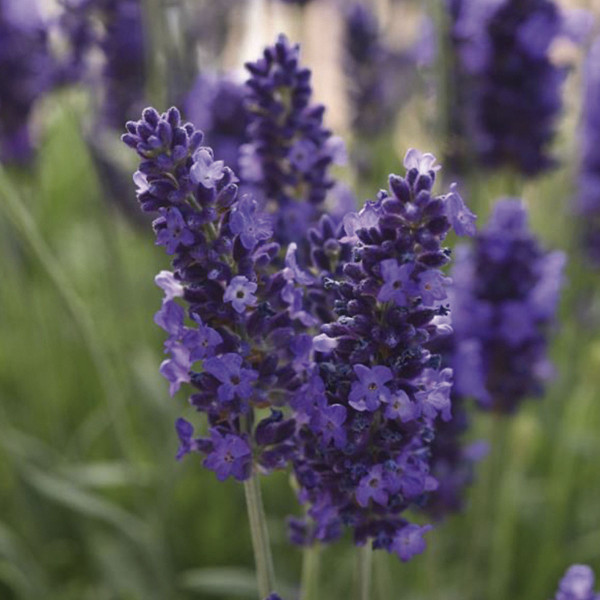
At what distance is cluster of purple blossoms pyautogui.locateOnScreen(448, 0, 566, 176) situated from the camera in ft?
7.34

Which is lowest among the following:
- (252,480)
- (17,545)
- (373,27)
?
(252,480)

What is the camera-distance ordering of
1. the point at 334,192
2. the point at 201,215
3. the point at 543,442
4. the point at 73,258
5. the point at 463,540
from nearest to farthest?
the point at 201,215 → the point at 334,192 → the point at 463,540 → the point at 543,442 → the point at 73,258

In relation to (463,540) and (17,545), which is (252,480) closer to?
(17,545)

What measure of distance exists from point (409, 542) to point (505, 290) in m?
0.95

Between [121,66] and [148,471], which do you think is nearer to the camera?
[148,471]

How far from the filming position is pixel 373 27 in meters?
3.06

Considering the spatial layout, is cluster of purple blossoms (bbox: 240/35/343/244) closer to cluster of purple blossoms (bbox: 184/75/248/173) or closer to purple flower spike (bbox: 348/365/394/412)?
purple flower spike (bbox: 348/365/394/412)

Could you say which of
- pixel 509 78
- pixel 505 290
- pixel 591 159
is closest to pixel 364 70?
pixel 591 159

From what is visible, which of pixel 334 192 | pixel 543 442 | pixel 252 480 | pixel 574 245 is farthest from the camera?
pixel 574 245

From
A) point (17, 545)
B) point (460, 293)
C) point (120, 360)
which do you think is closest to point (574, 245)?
point (460, 293)

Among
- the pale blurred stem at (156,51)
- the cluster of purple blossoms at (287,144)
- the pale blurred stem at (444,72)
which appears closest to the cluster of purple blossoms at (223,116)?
the pale blurred stem at (156,51)

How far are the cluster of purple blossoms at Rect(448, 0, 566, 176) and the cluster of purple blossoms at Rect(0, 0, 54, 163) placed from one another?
43.8 inches

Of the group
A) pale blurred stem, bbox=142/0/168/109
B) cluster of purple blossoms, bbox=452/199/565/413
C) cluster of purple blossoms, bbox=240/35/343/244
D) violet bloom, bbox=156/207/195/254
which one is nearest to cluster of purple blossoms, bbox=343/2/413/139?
pale blurred stem, bbox=142/0/168/109

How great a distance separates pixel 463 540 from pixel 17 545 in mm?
1188
